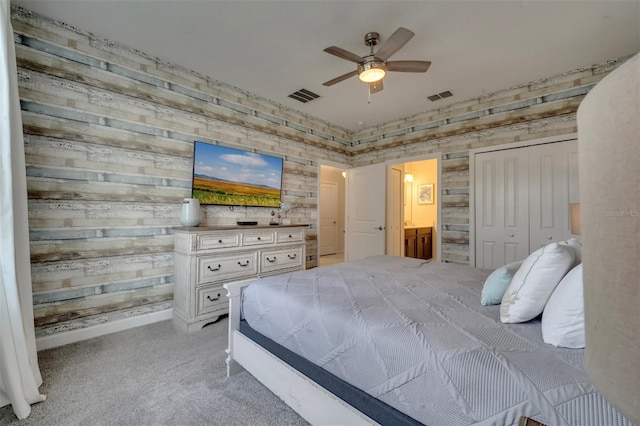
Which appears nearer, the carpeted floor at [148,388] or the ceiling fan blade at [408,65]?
the carpeted floor at [148,388]

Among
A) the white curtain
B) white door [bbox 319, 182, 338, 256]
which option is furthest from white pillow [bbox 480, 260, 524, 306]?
white door [bbox 319, 182, 338, 256]

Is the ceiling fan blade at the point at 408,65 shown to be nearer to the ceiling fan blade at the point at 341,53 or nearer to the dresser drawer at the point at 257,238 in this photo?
the ceiling fan blade at the point at 341,53

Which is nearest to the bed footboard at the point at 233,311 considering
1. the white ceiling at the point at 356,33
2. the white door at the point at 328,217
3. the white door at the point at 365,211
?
the white ceiling at the point at 356,33

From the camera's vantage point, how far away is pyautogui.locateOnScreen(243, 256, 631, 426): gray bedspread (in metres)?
0.92

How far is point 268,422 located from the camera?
1.59 m

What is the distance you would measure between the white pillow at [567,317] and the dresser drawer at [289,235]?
284cm

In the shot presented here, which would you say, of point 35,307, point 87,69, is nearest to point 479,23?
point 87,69

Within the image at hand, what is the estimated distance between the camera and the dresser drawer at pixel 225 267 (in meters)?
2.86

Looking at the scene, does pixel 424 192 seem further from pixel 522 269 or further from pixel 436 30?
pixel 522 269

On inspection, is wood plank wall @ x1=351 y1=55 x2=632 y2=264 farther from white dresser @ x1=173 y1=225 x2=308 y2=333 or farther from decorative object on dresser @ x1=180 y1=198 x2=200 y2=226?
decorative object on dresser @ x1=180 y1=198 x2=200 y2=226

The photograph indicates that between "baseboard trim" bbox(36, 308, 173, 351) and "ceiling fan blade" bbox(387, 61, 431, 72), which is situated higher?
"ceiling fan blade" bbox(387, 61, 431, 72)

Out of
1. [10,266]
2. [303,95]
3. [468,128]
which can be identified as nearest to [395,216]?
[468,128]

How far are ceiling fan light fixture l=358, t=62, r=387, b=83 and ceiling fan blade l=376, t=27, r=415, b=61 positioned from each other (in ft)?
0.24

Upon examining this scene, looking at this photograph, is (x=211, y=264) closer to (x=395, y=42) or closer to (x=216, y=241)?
(x=216, y=241)
